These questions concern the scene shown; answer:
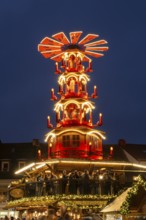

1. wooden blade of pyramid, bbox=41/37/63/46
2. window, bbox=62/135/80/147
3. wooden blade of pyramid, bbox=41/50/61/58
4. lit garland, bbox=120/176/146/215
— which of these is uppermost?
wooden blade of pyramid, bbox=41/37/63/46

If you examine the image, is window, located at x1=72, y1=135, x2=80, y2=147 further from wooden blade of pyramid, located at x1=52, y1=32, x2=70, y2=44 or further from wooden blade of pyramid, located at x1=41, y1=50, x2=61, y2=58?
wooden blade of pyramid, located at x1=52, y1=32, x2=70, y2=44

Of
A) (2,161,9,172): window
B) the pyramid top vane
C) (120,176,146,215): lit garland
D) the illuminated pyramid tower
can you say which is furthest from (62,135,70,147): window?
(120,176,146,215): lit garland

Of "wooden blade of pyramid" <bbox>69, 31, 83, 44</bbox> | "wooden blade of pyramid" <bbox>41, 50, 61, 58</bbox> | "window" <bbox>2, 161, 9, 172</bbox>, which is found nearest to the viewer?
"wooden blade of pyramid" <bbox>69, 31, 83, 44</bbox>

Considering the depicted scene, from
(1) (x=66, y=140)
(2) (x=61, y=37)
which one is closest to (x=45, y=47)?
(2) (x=61, y=37)

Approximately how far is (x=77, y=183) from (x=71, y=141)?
6672 millimetres

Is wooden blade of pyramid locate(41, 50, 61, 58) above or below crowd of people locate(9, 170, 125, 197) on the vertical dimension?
above

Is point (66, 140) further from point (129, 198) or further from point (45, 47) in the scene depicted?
point (129, 198)

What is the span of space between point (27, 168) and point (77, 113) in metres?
7.91

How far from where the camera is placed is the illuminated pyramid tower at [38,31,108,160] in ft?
148

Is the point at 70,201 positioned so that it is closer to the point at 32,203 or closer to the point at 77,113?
the point at 32,203

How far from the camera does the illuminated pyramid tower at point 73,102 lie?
4512 cm

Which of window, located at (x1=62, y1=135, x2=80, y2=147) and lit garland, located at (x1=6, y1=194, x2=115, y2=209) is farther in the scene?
window, located at (x1=62, y1=135, x2=80, y2=147)

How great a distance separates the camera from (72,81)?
160 feet

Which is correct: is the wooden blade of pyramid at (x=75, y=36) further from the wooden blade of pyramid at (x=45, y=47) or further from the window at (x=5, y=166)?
the window at (x=5, y=166)
